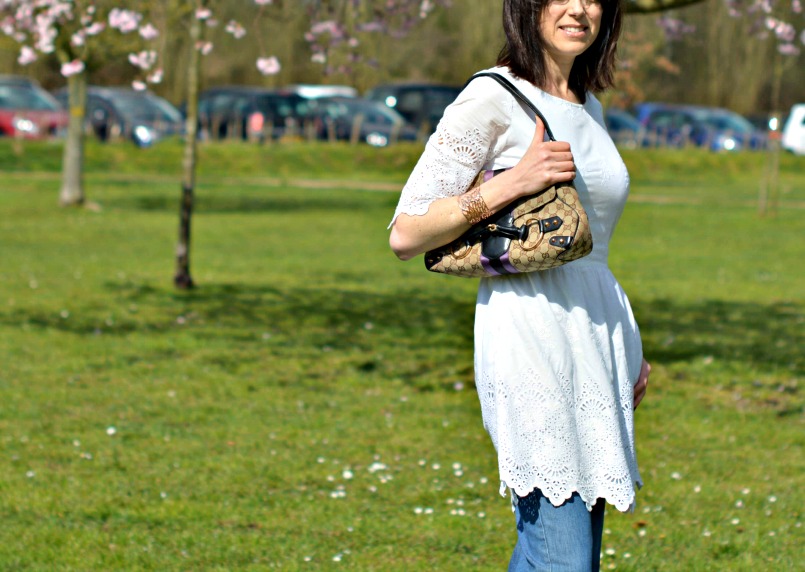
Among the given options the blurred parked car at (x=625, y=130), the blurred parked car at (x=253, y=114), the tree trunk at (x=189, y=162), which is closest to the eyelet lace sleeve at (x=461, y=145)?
the tree trunk at (x=189, y=162)

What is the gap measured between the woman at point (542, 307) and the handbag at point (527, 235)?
36 millimetres

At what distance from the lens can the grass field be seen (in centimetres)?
546

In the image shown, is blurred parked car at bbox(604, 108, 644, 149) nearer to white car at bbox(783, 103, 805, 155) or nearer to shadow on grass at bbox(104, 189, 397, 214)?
white car at bbox(783, 103, 805, 155)

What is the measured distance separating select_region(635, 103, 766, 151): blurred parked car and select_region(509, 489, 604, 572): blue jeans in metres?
38.3

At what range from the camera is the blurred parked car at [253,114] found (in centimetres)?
3603

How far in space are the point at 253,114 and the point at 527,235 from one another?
111 ft

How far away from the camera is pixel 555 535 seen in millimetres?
3143

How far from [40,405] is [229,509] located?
2.46 meters

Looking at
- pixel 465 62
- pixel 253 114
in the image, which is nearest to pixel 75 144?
pixel 253 114

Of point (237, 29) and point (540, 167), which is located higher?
point (540, 167)

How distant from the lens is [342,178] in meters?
32.9

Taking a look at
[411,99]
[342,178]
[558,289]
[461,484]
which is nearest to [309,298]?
[461,484]

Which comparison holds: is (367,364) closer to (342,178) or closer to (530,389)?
(530,389)

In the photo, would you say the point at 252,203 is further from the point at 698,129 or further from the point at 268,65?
the point at 698,129
